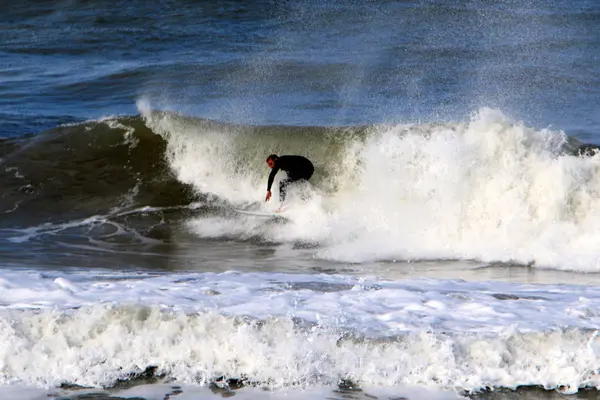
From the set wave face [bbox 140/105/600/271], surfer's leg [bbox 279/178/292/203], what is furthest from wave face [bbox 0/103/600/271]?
surfer's leg [bbox 279/178/292/203]

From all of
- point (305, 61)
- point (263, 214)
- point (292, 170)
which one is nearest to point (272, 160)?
point (292, 170)

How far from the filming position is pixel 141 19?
103ft

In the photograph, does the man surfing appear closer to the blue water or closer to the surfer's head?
the surfer's head

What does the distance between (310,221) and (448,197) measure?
1.87m

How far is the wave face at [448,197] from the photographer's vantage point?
34.7 feet

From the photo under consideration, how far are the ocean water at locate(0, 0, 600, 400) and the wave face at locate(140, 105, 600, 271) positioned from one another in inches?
1.2

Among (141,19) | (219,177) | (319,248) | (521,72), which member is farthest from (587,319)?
(141,19)

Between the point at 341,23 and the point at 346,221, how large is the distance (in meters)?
18.5

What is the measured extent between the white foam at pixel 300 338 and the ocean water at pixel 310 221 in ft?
0.05

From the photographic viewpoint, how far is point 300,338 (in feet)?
20.5

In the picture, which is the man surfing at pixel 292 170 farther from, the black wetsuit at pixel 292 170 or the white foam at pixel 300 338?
the white foam at pixel 300 338

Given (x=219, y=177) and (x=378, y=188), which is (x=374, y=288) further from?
(x=219, y=177)

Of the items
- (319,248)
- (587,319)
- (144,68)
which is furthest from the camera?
(144,68)

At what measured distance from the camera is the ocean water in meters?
6.05
